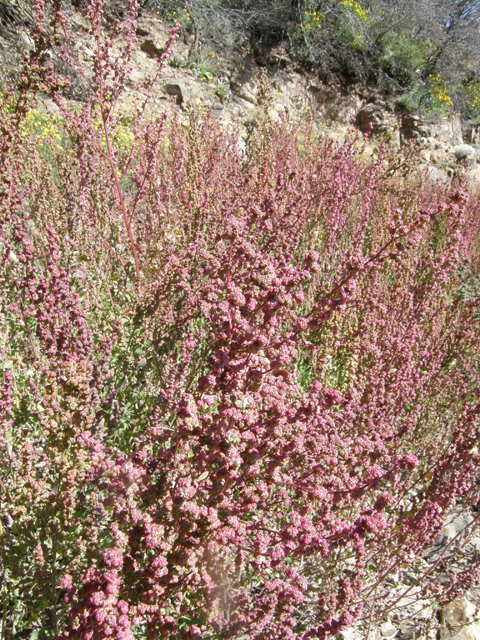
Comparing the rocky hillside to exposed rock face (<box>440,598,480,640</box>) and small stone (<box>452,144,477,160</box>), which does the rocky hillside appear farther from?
exposed rock face (<box>440,598,480,640</box>)

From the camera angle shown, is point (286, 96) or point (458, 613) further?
point (286, 96)

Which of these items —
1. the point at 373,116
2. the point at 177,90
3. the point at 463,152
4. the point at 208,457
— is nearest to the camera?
the point at 208,457

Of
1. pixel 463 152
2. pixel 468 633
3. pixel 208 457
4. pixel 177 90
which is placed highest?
pixel 463 152

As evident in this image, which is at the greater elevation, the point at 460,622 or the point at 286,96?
the point at 286,96

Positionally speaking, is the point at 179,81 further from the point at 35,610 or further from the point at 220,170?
the point at 35,610

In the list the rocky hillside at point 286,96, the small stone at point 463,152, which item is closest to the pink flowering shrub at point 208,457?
the rocky hillside at point 286,96

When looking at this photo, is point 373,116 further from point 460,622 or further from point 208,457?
point 208,457

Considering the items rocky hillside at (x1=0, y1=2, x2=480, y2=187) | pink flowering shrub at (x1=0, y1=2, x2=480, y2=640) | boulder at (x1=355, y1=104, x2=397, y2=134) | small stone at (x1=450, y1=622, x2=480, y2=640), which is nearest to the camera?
pink flowering shrub at (x1=0, y1=2, x2=480, y2=640)

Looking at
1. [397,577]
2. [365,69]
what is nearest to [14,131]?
[397,577]

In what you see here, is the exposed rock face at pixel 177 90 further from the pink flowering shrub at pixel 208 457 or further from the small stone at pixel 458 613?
the small stone at pixel 458 613

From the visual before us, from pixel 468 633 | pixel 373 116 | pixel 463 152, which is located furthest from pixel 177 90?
pixel 468 633

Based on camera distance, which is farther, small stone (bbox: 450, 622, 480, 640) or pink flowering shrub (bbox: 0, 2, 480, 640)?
small stone (bbox: 450, 622, 480, 640)

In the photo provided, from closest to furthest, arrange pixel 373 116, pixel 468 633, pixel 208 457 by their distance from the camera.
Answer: pixel 208 457
pixel 468 633
pixel 373 116

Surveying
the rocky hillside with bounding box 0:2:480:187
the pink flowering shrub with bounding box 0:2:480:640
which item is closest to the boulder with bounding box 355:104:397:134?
the rocky hillside with bounding box 0:2:480:187
